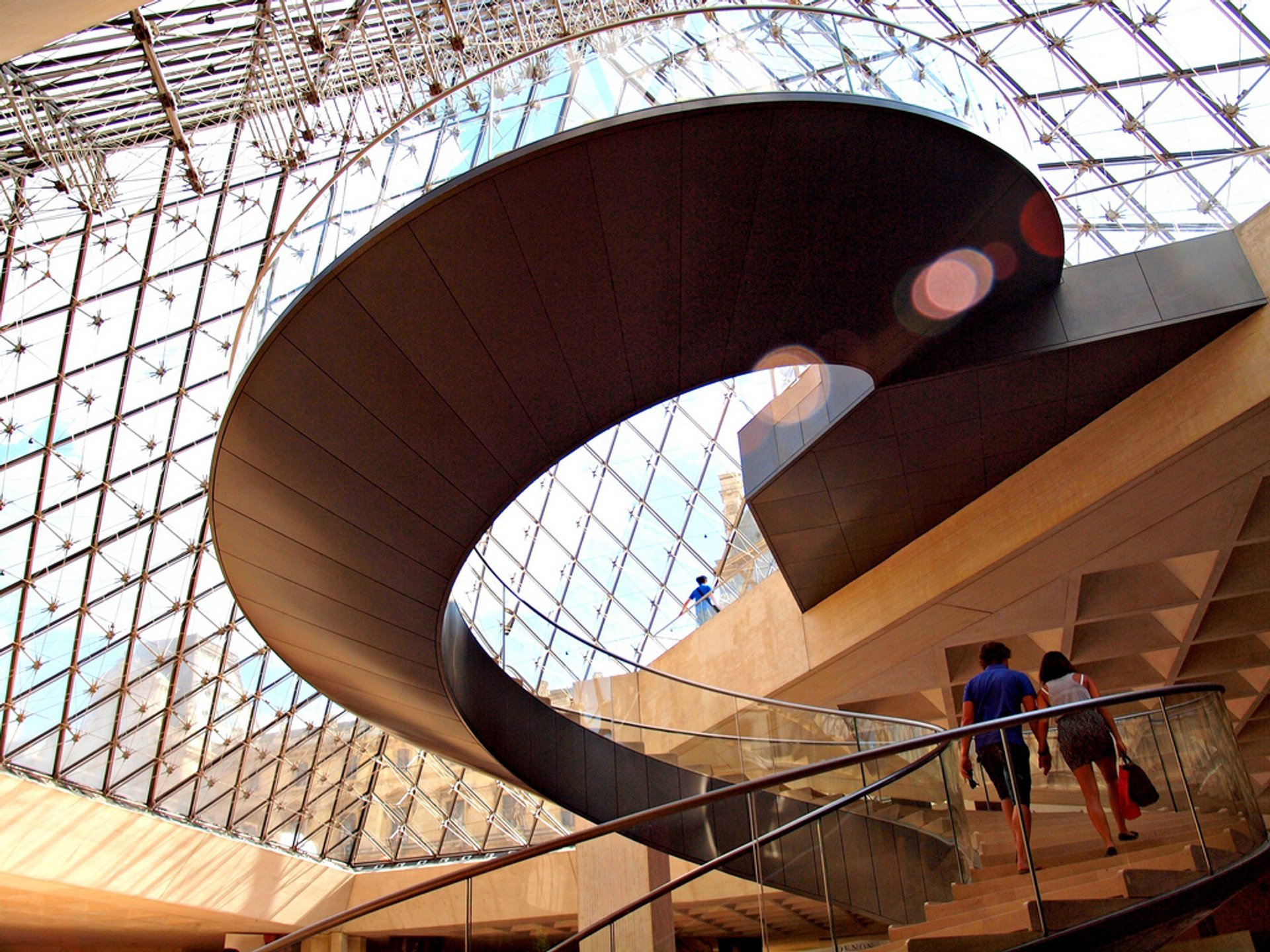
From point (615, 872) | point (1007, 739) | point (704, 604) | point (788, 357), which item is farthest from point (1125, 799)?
point (704, 604)

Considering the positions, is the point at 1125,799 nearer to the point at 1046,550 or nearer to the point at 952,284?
the point at 952,284

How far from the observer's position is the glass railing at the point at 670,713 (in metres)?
16.8

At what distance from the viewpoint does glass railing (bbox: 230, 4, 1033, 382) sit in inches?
325

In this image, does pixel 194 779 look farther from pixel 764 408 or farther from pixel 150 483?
pixel 764 408

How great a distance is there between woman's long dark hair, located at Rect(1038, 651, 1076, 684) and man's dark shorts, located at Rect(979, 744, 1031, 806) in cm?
126

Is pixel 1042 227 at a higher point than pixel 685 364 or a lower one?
higher

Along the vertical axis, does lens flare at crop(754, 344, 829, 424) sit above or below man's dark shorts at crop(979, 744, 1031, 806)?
above

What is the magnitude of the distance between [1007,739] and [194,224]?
23904 millimetres

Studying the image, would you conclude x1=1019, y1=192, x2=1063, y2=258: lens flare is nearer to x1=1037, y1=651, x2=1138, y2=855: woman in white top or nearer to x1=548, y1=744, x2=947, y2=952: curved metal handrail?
x1=1037, y1=651, x2=1138, y2=855: woman in white top

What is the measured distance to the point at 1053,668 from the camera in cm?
927

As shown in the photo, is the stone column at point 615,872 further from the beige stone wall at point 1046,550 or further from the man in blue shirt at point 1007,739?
the man in blue shirt at point 1007,739

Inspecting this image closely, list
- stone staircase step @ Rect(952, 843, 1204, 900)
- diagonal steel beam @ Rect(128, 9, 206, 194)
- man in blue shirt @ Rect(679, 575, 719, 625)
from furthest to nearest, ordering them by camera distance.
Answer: man in blue shirt @ Rect(679, 575, 719, 625) → diagonal steel beam @ Rect(128, 9, 206, 194) → stone staircase step @ Rect(952, 843, 1204, 900)

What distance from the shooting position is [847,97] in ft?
26.7

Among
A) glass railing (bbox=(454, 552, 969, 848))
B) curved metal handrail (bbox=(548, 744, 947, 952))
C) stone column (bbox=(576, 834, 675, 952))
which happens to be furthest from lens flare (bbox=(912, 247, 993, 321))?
stone column (bbox=(576, 834, 675, 952))
